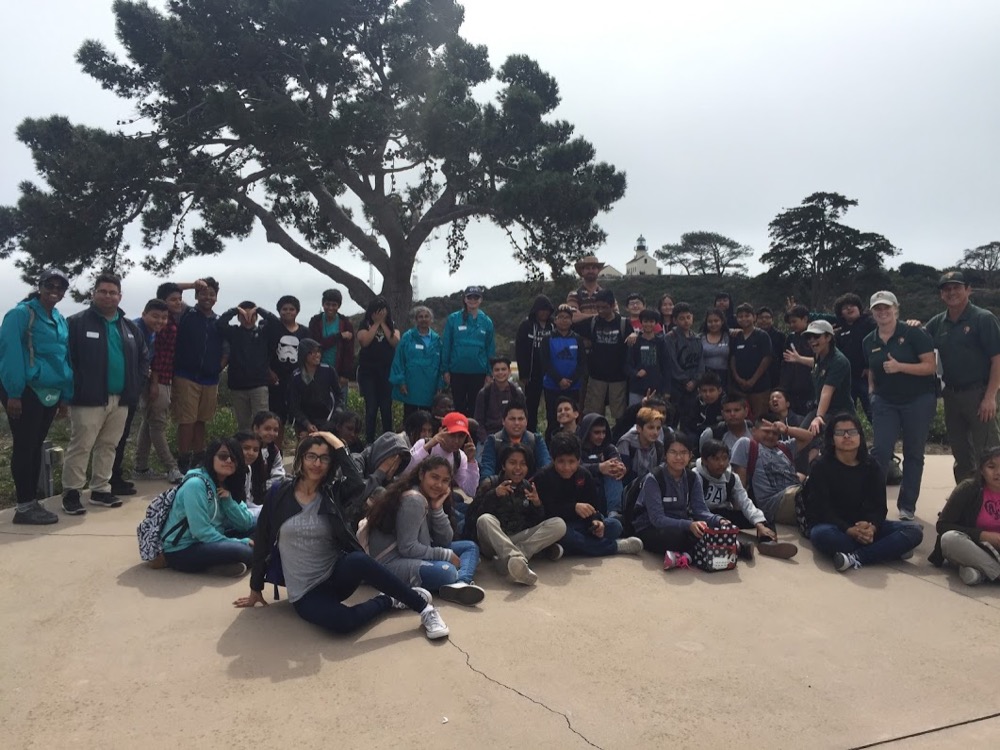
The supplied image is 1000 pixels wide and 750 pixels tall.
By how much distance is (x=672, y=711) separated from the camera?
2.94m

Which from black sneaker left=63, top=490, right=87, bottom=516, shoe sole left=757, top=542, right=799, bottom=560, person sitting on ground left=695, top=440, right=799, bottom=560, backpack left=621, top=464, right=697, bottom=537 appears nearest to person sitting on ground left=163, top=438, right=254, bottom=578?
black sneaker left=63, top=490, right=87, bottom=516

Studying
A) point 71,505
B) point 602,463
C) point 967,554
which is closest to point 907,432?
point 967,554

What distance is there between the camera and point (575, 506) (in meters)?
4.73

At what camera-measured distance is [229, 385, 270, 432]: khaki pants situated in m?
6.64

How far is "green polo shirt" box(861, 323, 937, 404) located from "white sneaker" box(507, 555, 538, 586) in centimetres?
311

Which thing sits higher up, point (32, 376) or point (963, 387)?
point (963, 387)

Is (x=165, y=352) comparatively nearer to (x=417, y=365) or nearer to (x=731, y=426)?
(x=417, y=365)

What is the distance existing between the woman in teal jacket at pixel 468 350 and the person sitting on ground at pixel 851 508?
3100mm

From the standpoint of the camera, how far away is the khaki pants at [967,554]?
172 inches

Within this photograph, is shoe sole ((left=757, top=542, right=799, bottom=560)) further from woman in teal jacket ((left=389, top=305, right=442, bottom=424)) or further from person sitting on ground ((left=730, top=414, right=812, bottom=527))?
woman in teal jacket ((left=389, top=305, right=442, bottom=424))

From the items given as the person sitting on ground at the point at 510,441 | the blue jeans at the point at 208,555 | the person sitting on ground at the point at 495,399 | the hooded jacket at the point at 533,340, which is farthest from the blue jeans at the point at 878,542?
the blue jeans at the point at 208,555

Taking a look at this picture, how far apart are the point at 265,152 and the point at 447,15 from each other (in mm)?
4643

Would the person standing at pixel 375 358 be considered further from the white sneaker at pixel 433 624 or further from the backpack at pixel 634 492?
the white sneaker at pixel 433 624

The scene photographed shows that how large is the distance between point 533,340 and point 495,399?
1.04 m
